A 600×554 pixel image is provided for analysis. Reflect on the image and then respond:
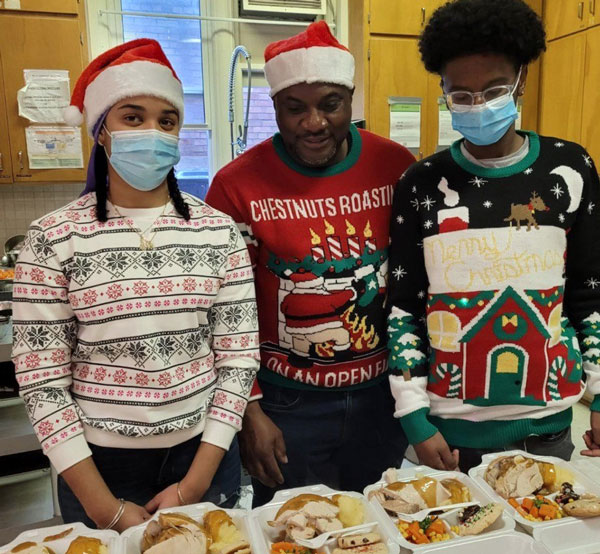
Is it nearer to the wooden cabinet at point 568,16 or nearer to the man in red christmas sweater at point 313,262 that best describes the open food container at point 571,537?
the man in red christmas sweater at point 313,262

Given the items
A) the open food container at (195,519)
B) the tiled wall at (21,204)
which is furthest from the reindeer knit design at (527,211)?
the tiled wall at (21,204)

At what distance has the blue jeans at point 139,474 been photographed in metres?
1.05

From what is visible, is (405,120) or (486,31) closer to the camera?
(486,31)

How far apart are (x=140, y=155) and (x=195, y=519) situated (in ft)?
2.17

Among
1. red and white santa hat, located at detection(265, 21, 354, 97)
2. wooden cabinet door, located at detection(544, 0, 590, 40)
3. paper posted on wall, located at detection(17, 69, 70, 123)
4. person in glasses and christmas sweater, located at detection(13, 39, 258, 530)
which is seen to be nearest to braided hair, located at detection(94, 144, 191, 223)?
person in glasses and christmas sweater, located at detection(13, 39, 258, 530)

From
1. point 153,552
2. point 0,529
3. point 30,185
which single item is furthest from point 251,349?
point 30,185

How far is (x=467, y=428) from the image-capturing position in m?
1.15

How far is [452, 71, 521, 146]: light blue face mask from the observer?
112 centimetres

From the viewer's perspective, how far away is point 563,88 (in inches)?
134

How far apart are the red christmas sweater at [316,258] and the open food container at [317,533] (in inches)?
13.8

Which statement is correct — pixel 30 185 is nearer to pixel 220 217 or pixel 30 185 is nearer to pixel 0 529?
pixel 0 529

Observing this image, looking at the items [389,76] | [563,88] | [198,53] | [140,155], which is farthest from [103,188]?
[563,88]

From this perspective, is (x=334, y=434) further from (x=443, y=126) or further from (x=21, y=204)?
(x=21, y=204)

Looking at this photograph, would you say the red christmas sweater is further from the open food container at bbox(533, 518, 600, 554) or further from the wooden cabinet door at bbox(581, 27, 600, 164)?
the wooden cabinet door at bbox(581, 27, 600, 164)
